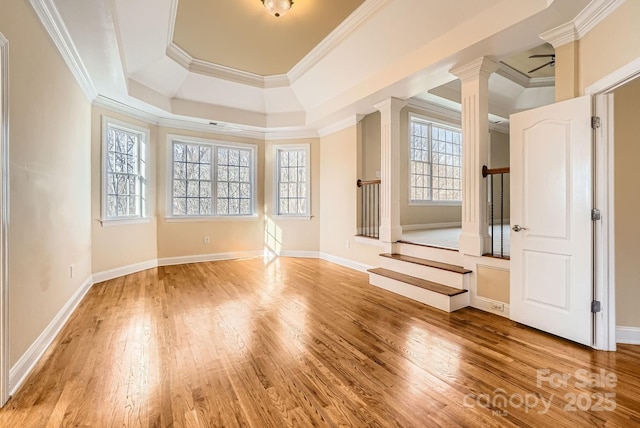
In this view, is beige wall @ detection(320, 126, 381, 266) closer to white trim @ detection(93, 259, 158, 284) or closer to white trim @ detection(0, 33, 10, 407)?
white trim @ detection(93, 259, 158, 284)

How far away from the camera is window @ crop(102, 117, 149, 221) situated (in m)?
4.47

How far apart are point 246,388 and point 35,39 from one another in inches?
123

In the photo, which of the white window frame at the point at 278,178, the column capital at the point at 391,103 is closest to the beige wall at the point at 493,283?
the column capital at the point at 391,103

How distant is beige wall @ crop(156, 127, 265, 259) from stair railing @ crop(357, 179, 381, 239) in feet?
7.81

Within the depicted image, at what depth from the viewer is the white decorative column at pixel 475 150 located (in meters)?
3.26

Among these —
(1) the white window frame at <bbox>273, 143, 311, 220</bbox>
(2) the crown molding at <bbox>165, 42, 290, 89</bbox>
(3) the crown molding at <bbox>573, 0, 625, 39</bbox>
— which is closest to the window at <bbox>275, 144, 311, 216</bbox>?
(1) the white window frame at <bbox>273, 143, 311, 220</bbox>

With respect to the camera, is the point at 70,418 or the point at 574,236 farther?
the point at 574,236

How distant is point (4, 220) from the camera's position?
1762 millimetres

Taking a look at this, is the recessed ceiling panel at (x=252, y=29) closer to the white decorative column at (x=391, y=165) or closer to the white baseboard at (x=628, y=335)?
the white decorative column at (x=391, y=165)

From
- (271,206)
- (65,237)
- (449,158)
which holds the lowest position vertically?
(65,237)

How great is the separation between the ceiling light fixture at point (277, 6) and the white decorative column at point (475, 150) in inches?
81.4

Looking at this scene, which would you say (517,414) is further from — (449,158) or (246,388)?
(449,158)

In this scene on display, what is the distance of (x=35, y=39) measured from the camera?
2283 mm

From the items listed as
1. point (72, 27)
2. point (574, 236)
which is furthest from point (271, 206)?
point (574, 236)
